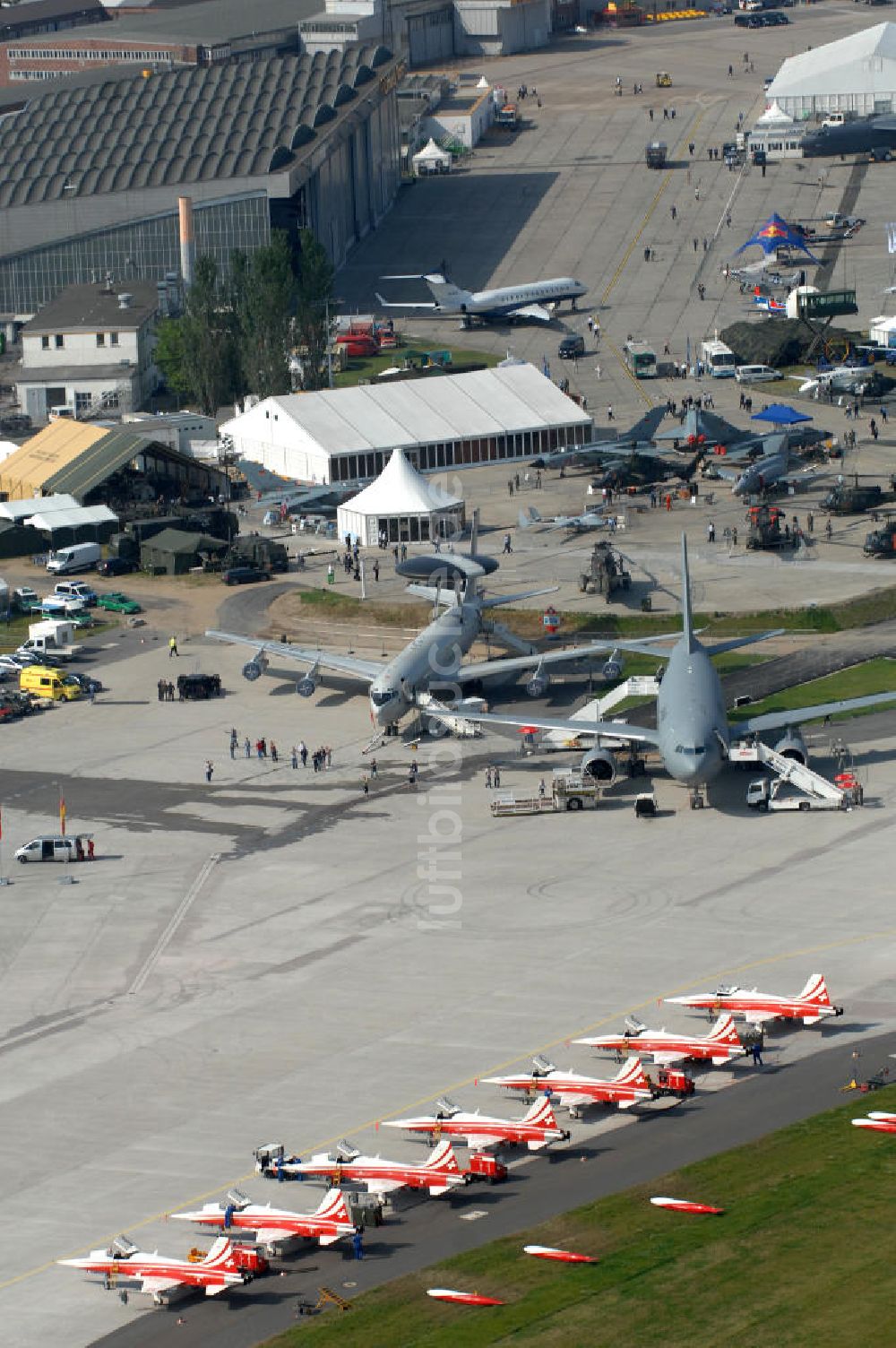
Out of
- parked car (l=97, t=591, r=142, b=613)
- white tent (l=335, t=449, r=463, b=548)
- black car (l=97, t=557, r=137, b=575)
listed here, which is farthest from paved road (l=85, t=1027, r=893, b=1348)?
black car (l=97, t=557, r=137, b=575)

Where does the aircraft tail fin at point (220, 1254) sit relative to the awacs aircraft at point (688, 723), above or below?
below

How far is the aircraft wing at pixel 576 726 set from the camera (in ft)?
400

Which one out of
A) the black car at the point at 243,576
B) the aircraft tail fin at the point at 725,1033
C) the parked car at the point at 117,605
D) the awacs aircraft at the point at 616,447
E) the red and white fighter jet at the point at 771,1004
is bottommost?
the aircraft tail fin at the point at 725,1033

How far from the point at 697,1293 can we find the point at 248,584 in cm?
10327

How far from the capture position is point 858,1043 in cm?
9075

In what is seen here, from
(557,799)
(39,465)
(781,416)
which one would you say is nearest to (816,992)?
(557,799)

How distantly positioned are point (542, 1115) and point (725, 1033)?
9742 millimetres

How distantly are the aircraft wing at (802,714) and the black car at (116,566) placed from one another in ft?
215

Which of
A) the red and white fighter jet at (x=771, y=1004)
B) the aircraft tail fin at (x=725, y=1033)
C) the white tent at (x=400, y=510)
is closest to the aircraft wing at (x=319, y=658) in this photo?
the white tent at (x=400, y=510)

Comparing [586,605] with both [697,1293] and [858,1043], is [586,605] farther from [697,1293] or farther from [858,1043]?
[697,1293]

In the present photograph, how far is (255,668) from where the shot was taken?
5591 inches

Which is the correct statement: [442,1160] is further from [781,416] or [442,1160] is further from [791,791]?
[781,416]

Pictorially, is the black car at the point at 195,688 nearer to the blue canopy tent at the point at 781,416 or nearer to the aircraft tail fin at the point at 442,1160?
the aircraft tail fin at the point at 442,1160

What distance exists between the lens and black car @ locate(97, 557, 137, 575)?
177250 mm
